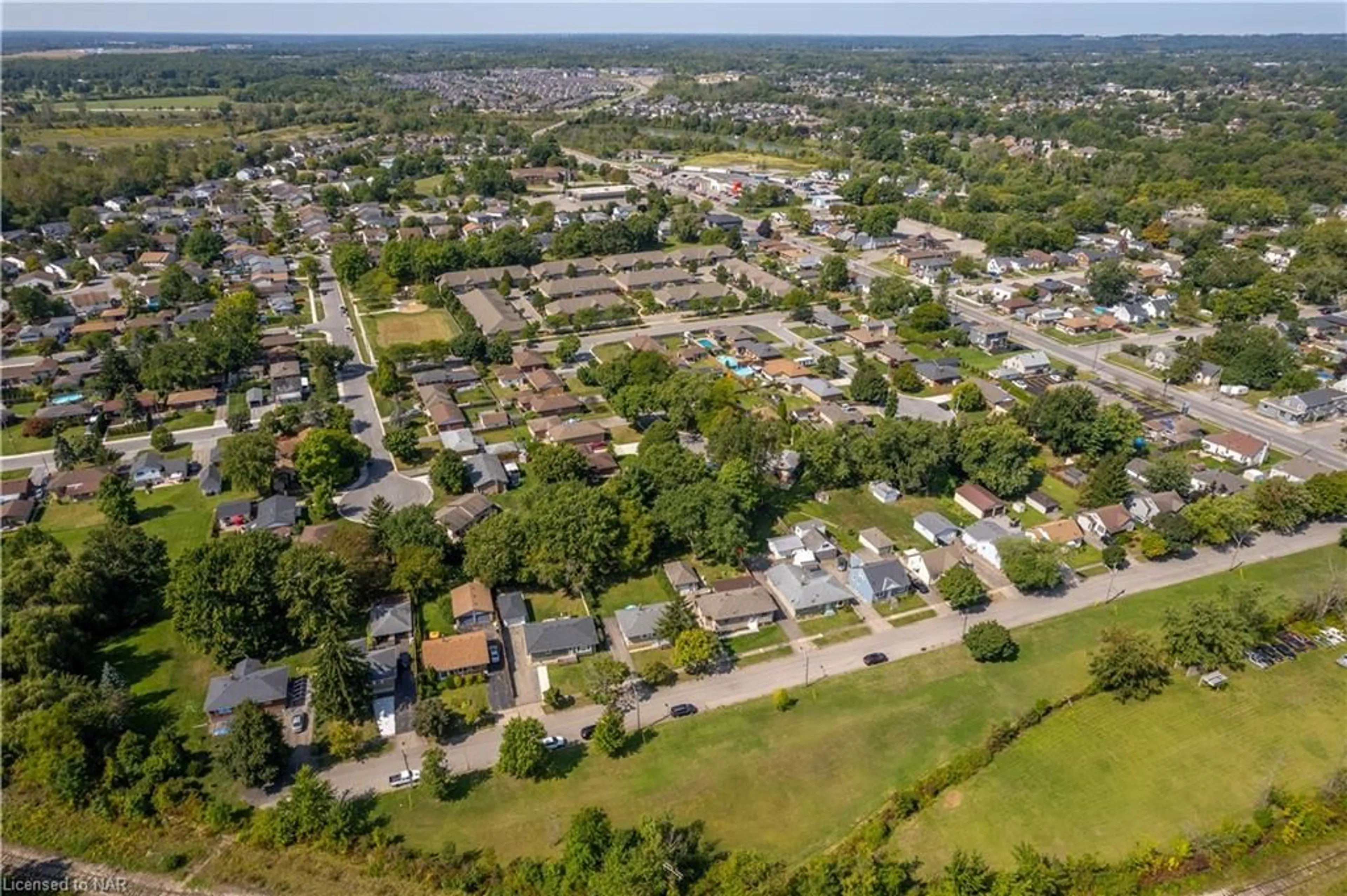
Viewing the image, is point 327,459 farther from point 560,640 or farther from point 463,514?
point 560,640

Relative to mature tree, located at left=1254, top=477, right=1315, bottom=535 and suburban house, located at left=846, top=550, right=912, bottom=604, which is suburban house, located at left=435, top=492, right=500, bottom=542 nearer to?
suburban house, located at left=846, top=550, right=912, bottom=604

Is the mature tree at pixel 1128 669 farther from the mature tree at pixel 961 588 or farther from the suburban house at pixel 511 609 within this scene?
the suburban house at pixel 511 609

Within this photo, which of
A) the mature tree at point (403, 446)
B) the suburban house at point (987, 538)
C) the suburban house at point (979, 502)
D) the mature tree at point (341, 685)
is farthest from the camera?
the mature tree at point (403, 446)

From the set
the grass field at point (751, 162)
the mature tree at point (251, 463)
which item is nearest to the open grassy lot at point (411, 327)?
the mature tree at point (251, 463)

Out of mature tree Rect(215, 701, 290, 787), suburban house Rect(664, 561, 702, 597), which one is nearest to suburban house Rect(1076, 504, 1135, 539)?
suburban house Rect(664, 561, 702, 597)

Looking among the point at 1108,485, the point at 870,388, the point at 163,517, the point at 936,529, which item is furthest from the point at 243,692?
the point at 1108,485

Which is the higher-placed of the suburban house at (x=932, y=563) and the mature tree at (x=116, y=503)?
the mature tree at (x=116, y=503)
